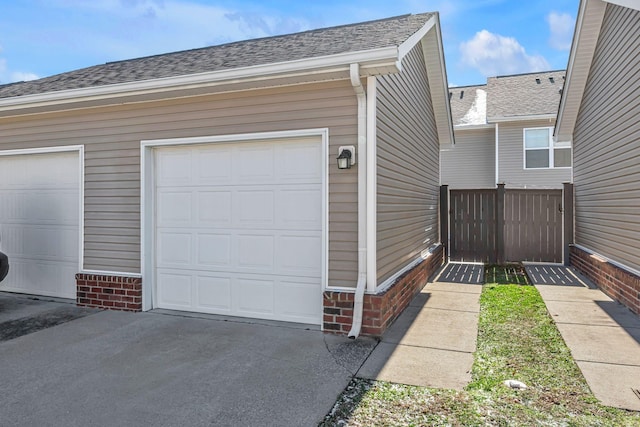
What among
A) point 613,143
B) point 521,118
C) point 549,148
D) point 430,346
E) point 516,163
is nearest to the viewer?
point 430,346

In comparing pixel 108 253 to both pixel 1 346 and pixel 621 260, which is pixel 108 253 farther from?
pixel 621 260

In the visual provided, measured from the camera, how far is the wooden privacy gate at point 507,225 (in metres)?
9.85

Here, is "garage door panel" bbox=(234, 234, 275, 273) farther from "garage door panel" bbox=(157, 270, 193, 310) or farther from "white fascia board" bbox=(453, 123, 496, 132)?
"white fascia board" bbox=(453, 123, 496, 132)

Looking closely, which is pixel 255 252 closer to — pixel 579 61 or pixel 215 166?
pixel 215 166

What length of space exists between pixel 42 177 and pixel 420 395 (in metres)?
6.28

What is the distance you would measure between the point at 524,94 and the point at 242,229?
13.6 meters

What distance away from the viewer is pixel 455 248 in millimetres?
10383

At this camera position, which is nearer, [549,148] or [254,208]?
Result: [254,208]

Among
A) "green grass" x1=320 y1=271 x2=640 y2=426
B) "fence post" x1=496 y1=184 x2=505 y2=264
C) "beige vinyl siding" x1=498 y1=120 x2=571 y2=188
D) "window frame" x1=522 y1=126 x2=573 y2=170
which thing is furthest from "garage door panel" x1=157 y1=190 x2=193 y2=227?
"window frame" x1=522 y1=126 x2=573 y2=170

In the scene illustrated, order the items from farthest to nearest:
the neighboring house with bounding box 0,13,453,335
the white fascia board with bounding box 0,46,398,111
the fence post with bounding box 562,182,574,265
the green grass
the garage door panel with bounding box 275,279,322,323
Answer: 1. the fence post with bounding box 562,182,574,265
2. the garage door panel with bounding box 275,279,322,323
3. the neighboring house with bounding box 0,13,453,335
4. the white fascia board with bounding box 0,46,398,111
5. the green grass

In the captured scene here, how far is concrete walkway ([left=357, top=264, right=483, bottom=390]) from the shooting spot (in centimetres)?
359

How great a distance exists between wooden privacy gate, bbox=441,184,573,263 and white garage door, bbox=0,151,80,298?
775 centimetres

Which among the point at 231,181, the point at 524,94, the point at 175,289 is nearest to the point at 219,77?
the point at 231,181

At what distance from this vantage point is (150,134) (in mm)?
5641
